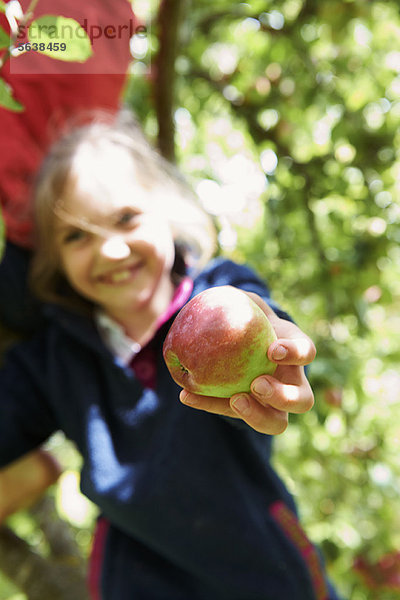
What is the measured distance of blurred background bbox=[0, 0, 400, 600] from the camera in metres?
1.26

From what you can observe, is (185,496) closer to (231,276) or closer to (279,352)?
(231,276)

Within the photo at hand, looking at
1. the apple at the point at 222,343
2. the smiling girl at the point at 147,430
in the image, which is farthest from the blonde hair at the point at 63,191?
the apple at the point at 222,343

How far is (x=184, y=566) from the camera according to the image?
3.34 feet

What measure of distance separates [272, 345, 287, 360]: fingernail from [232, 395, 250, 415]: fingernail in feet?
0.17

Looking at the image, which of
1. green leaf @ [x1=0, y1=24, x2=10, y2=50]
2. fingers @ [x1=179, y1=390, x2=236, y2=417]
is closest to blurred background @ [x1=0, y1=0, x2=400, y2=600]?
fingers @ [x1=179, y1=390, x2=236, y2=417]

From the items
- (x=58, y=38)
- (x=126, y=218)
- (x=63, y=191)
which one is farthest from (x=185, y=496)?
(x=58, y=38)

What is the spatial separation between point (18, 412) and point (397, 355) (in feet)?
3.16

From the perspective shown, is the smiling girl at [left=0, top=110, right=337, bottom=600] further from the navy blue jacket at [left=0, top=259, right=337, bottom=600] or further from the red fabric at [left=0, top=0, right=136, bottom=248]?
the red fabric at [left=0, top=0, right=136, bottom=248]

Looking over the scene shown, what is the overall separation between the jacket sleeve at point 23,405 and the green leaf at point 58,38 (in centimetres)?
78

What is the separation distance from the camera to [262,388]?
0.50 meters

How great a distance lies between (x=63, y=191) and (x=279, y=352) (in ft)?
2.38

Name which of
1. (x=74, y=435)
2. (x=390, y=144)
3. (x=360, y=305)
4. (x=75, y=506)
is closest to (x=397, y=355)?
(x=360, y=305)

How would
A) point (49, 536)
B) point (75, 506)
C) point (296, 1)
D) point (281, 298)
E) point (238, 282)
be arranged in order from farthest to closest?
point (75, 506)
point (296, 1)
point (281, 298)
point (49, 536)
point (238, 282)

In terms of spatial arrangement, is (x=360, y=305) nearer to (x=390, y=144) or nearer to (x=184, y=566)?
(x=390, y=144)
